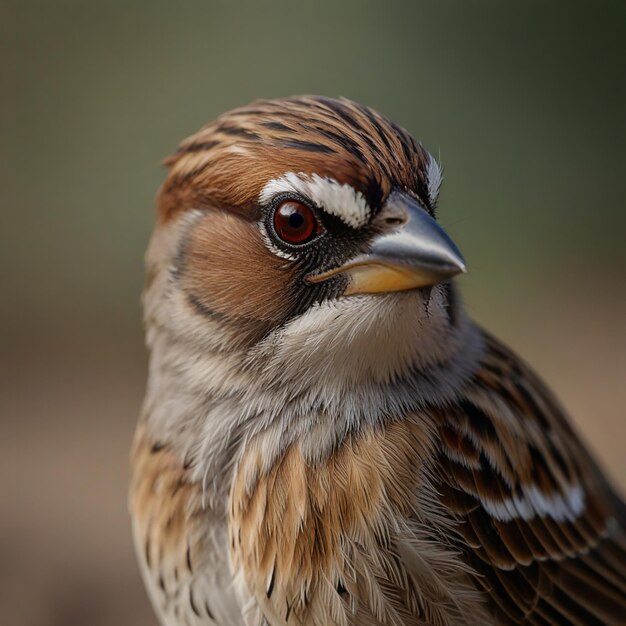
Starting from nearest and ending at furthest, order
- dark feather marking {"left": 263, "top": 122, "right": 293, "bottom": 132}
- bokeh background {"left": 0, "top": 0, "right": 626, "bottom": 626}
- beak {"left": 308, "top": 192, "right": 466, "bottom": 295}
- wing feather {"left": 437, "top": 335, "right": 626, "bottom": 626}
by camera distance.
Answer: beak {"left": 308, "top": 192, "right": 466, "bottom": 295}
dark feather marking {"left": 263, "top": 122, "right": 293, "bottom": 132}
wing feather {"left": 437, "top": 335, "right": 626, "bottom": 626}
bokeh background {"left": 0, "top": 0, "right": 626, "bottom": 626}

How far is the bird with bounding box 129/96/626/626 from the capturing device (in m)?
2.30

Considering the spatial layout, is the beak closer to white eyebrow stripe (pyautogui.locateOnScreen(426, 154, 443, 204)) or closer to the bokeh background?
white eyebrow stripe (pyautogui.locateOnScreen(426, 154, 443, 204))

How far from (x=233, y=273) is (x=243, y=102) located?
430 centimetres

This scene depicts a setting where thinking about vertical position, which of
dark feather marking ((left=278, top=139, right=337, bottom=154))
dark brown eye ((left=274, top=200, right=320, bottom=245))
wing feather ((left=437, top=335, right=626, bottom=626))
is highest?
dark feather marking ((left=278, top=139, right=337, bottom=154))

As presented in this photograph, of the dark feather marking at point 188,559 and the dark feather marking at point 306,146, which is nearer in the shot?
the dark feather marking at point 306,146

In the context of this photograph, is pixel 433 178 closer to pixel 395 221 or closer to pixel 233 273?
pixel 395 221

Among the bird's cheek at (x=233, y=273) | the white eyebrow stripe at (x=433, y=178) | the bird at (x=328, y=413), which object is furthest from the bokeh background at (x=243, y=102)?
the white eyebrow stripe at (x=433, y=178)

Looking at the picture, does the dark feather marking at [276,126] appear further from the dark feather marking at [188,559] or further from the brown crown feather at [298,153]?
the dark feather marking at [188,559]

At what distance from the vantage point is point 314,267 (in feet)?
7.64

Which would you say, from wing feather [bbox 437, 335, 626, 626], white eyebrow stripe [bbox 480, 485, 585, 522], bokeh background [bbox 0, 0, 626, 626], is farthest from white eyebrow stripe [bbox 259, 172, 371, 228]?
bokeh background [bbox 0, 0, 626, 626]

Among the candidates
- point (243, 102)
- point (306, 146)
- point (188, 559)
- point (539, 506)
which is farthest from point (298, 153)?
point (243, 102)

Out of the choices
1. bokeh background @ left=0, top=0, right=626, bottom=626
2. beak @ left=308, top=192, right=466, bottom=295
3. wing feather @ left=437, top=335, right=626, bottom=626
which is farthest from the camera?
bokeh background @ left=0, top=0, right=626, bottom=626

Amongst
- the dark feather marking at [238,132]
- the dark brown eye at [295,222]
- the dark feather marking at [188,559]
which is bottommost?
the dark feather marking at [188,559]

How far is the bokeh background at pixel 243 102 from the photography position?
6629 millimetres
